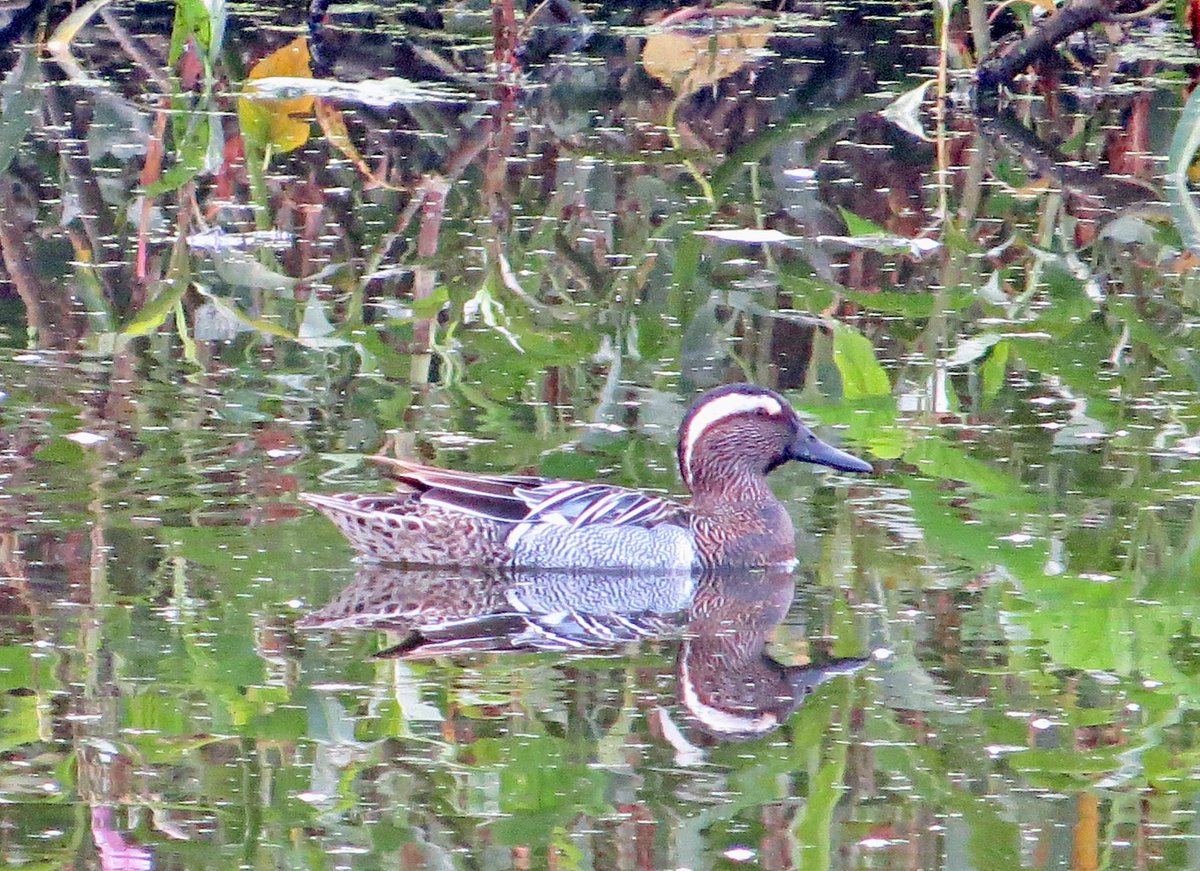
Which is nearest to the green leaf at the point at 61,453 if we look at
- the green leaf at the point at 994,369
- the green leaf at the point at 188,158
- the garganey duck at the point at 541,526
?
the garganey duck at the point at 541,526

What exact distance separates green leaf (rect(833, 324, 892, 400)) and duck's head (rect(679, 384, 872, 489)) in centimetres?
73

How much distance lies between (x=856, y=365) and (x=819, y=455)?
0.81 m

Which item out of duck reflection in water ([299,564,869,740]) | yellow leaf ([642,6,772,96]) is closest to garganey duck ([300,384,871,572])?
duck reflection in water ([299,564,869,740])

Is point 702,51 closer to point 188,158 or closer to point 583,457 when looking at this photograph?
point 188,158

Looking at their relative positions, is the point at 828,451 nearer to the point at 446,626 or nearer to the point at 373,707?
the point at 446,626

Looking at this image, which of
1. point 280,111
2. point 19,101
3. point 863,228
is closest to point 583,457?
point 863,228

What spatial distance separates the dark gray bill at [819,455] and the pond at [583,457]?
0.59 ft

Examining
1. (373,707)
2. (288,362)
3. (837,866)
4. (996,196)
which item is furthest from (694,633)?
(996,196)

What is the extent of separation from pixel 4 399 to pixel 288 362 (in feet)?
4.01

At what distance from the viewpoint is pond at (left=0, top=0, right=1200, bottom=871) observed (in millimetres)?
5863

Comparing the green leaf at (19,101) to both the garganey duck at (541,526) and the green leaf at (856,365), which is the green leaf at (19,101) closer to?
the green leaf at (856,365)

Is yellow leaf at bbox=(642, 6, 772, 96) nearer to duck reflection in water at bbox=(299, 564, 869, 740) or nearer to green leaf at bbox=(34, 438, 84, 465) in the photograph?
green leaf at bbox=(34, 438, 84, 465)

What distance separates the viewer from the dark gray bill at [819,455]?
837 cm

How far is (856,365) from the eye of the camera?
29.9 feet
